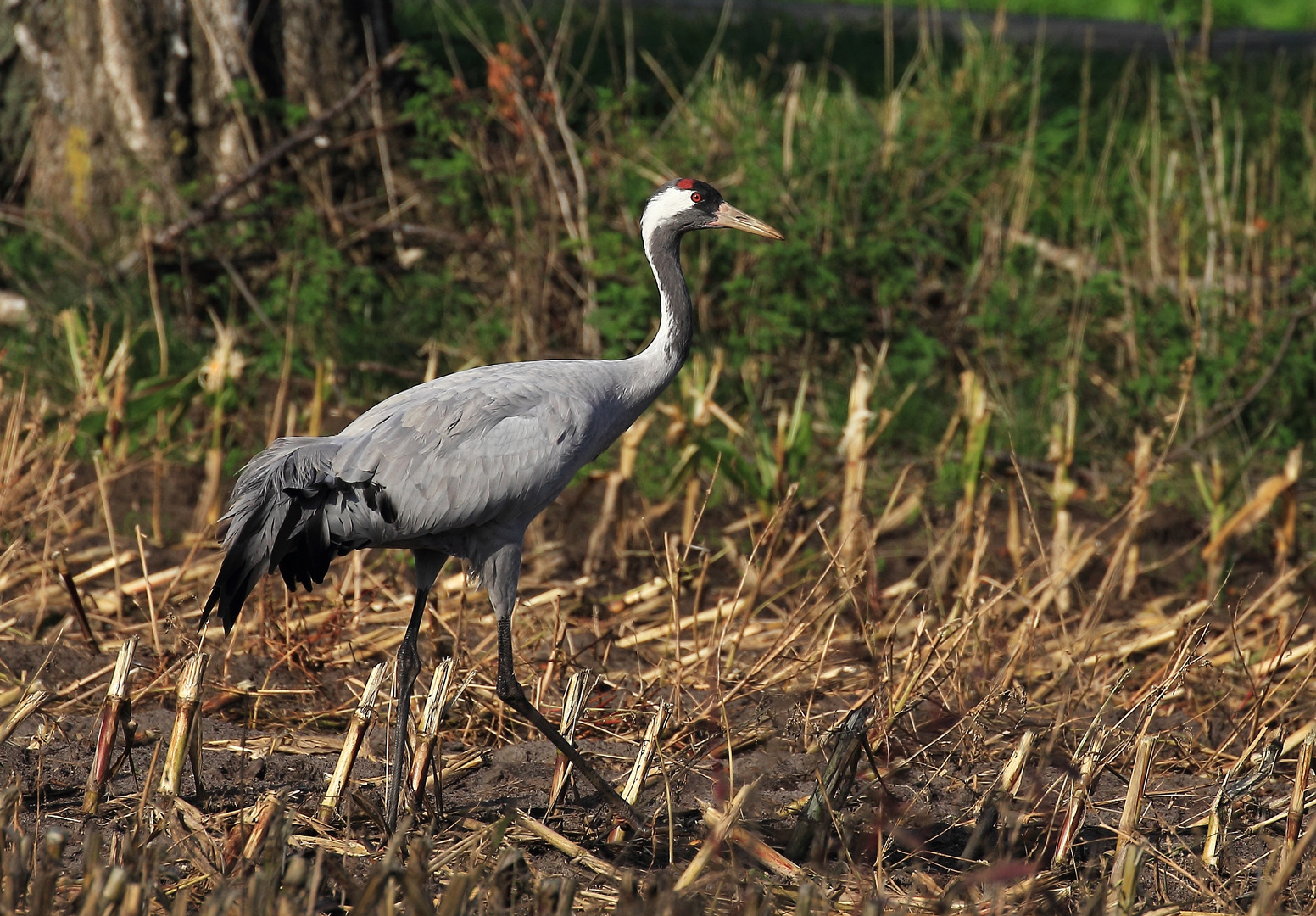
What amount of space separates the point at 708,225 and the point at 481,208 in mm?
3038

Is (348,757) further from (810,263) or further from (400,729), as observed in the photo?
(810,263)

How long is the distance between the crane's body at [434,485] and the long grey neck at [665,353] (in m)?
0.05

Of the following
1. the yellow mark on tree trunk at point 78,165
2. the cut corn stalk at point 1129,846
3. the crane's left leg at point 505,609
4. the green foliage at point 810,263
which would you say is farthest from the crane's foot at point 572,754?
the yellow mark on tree trunk at point 78,165

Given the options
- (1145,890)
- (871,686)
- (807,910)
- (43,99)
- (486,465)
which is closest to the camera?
(807,910)

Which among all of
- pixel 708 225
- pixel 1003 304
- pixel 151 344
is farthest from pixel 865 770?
pixel 151 344

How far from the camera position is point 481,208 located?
264 inches

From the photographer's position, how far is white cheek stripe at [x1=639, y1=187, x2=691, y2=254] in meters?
3.82

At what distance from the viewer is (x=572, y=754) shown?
309cm

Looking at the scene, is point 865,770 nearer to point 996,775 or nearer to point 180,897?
point 996,775

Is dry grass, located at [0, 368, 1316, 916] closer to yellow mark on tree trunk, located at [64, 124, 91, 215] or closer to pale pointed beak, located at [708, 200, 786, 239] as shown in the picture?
pale pointed beak, located at [708, 200, 786, 239]

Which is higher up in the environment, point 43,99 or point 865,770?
point 43,99

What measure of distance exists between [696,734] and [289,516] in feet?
3.85

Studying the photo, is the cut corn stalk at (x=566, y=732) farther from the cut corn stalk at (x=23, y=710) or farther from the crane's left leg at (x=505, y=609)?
the cut corn stalk at (x=23, y=710)

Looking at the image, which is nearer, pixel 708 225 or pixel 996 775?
pixel 996 775
